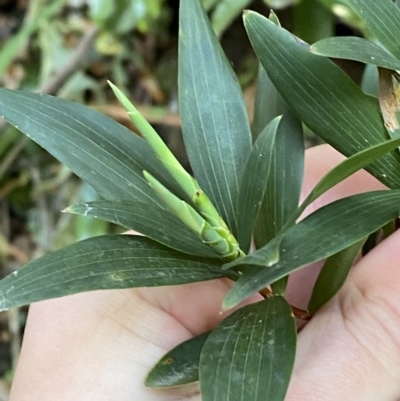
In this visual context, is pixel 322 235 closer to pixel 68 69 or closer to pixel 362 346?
pixel 362 346

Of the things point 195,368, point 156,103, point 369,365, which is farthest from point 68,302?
point 156,103

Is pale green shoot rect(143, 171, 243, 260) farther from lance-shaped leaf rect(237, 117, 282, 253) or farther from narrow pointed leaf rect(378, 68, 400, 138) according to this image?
narrow pointed leaf rect(378, 68, 400, 138)

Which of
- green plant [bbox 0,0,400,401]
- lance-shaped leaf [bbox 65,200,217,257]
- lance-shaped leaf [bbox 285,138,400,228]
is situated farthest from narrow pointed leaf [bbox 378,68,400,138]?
lance-shaped leaf [bbox 65,200,217,257]

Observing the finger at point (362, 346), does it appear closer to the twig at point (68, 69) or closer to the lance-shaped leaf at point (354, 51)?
the lance-shaped leaf at point (354, 51)

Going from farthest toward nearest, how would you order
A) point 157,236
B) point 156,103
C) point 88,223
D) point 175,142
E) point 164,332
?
point 156,103 < point 175,142 < point 88,223 < point 164,332 < point 157,236

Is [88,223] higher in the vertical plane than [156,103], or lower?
lower

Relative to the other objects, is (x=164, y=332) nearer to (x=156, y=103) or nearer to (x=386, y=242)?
(x=386, y=242)
